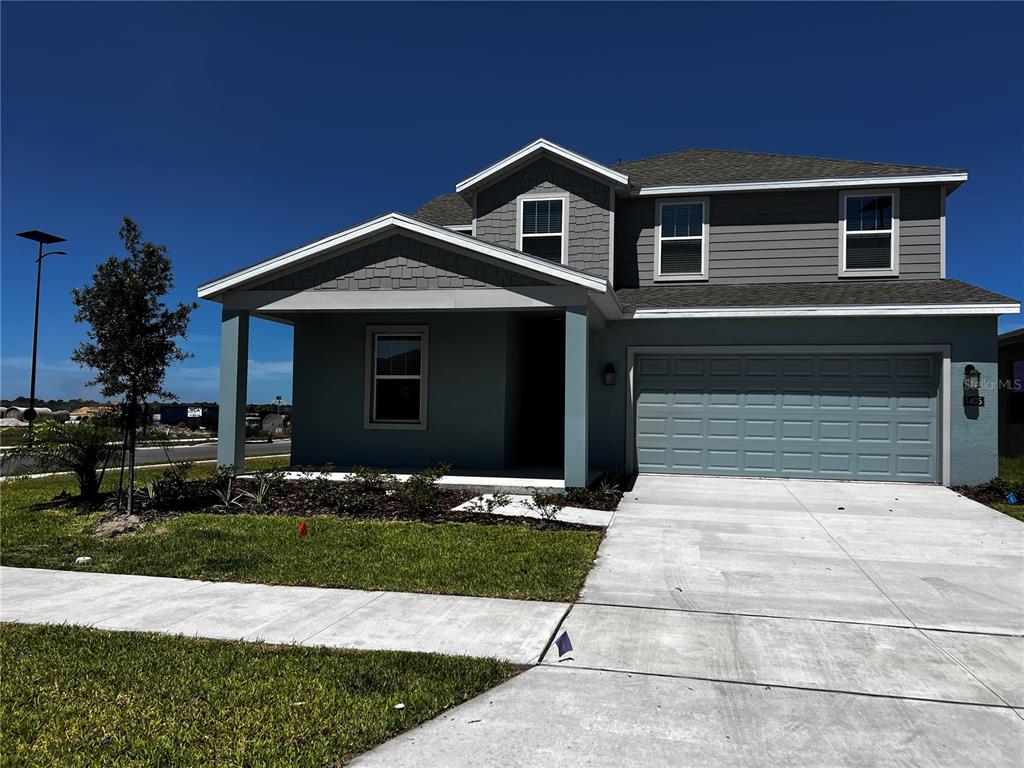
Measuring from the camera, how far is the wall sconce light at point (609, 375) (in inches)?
483

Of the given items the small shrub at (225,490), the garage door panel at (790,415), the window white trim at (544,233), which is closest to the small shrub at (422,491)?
the small shrub at (225,490)

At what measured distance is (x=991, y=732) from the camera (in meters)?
3.11

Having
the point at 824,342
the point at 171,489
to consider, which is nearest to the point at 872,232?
the point at 824,342

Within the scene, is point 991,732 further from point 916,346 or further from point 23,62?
point 23,62

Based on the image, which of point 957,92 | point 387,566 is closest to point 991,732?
point 387,566

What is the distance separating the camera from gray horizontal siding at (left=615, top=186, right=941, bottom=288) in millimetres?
12430

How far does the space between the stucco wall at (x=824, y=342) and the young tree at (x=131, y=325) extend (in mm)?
7579

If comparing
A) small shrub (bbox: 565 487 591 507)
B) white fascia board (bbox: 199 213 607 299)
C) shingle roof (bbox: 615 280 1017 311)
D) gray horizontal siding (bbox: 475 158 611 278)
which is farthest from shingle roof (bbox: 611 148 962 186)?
small shrub (bbox: 565 487 591 507)

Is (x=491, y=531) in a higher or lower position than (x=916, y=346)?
lower

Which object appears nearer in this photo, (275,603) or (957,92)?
(275,603)

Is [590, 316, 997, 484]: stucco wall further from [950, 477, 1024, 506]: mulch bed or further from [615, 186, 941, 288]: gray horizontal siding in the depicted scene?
[615, 186, 941, 288]: gray horizontal siding

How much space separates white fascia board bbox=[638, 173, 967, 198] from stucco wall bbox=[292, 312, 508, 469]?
4644mm

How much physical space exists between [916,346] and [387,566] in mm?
10256

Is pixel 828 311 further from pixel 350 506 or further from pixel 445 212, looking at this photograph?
pixel 445 212
